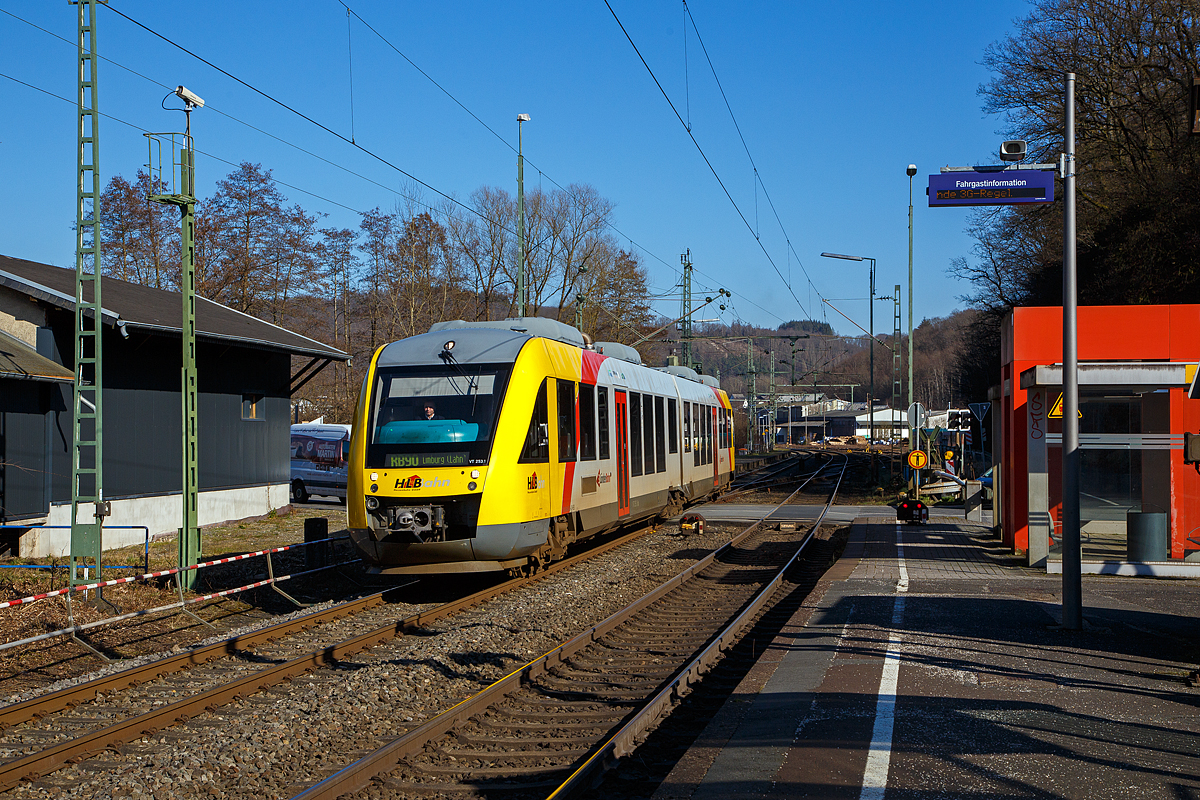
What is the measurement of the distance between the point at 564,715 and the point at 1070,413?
6075 mm

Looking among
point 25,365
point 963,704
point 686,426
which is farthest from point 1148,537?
point 25,365

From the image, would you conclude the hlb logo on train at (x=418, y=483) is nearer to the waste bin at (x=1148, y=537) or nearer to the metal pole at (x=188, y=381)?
the metal pole at (x=188, y=381)

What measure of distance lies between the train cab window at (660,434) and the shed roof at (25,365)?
1033 cm

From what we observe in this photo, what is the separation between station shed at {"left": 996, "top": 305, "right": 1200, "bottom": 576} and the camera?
13.5 metres

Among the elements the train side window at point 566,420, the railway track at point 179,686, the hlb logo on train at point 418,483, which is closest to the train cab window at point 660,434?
the train side window at point 566,420

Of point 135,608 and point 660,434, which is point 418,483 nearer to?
point 135,608

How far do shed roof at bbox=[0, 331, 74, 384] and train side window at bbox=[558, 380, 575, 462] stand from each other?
8.45 m

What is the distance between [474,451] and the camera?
38.3ft

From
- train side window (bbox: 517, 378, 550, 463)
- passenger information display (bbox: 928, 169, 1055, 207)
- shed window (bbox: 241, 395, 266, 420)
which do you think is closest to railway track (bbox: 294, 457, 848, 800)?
train side window (bbox: 517, 378, 550, 463)

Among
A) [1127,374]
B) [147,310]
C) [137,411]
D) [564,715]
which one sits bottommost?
[564,715]

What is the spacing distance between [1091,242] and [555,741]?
32.9 m

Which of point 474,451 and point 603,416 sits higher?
point 603,416

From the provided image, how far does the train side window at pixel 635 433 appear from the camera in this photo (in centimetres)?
1727

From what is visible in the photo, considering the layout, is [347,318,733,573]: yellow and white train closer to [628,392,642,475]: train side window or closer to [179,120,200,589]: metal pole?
[628,392,642,475]: train side window
